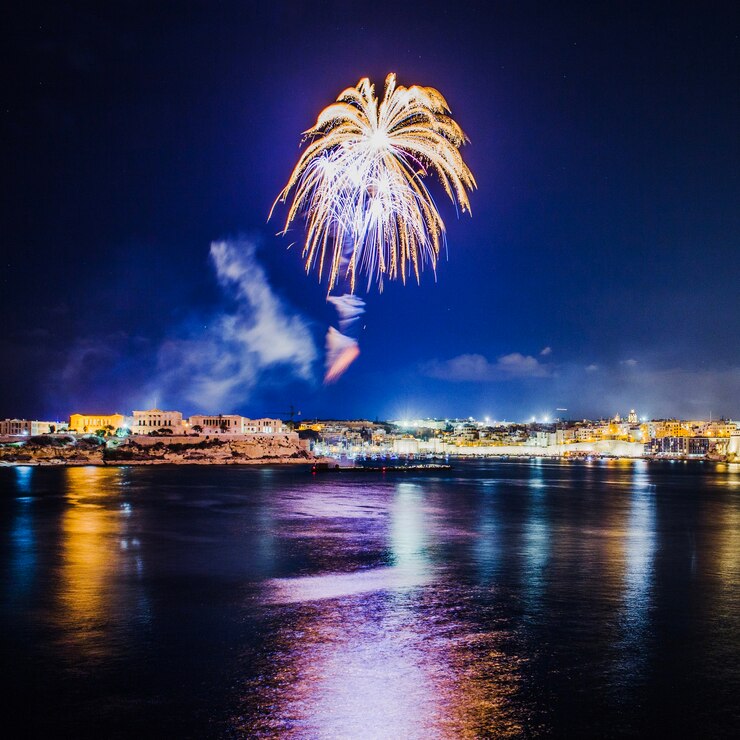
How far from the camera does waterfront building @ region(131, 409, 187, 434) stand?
331ft

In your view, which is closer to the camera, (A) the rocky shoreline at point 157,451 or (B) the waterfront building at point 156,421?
(A) the rocky shoreline at point 157,451

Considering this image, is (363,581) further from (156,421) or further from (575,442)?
(575,442)

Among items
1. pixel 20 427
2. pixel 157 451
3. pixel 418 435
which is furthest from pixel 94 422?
pixel 418 435

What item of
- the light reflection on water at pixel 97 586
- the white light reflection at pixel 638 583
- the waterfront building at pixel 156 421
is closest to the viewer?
the white light reflection at pixel 638 583

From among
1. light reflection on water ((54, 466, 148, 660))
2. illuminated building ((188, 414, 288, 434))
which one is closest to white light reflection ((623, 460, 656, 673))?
light reflection on water ((54, 466, 148, 660))

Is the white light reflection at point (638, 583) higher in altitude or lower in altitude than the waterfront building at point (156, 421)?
lower

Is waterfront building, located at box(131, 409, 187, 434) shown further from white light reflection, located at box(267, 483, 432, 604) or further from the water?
white light reflection, located at box(267, 483, 432, 604)

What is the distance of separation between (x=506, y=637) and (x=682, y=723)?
2.74m

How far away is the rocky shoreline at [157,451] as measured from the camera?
8312 cm

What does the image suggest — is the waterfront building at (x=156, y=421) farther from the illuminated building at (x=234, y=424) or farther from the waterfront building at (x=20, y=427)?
the waterfront building at (x=20, y=427)

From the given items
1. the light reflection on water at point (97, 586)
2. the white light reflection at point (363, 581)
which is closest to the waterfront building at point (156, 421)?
the light reflection on water at point (97, 586)

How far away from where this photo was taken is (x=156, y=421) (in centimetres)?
10181

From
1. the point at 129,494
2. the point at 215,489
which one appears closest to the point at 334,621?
the point at 129,494

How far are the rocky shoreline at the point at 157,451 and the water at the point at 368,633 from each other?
226 feet
